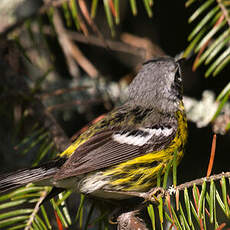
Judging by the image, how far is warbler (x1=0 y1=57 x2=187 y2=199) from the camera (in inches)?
90.1

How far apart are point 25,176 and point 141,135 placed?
86 centimetres

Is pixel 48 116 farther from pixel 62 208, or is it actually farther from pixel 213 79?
pixel 213 79

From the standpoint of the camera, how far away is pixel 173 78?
118 inches

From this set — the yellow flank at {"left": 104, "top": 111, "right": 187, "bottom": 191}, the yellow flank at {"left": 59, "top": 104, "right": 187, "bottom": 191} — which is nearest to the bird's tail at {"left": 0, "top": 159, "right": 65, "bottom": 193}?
the yellow flank at {"left": 59, "top": 104, "right": 187, "bottom": 191}

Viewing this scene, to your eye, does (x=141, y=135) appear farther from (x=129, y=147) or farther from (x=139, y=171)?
(x=139, y=171)

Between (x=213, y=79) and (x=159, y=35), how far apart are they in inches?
Answer: 33.9

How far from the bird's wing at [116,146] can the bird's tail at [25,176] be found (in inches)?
3.5

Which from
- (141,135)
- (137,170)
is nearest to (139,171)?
(137,170)

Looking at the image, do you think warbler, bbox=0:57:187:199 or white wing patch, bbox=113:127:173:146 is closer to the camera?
warbler, bbox=0:57:187:199

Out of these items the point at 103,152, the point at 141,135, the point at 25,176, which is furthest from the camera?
the point at 141,135

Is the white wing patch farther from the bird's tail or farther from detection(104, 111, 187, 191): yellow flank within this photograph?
the bird's tail

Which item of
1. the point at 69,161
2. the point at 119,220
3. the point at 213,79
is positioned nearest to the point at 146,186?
the point at 119,220

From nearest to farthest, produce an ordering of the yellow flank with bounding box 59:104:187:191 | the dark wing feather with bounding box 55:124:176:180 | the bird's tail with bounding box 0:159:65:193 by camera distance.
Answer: the bird's tail with bounding box 0:159:65:193, the dark wing feather with bounding box 55:124:176:180, the yellow flank with bounding box 59:104:187:191

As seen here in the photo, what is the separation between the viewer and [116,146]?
8.35ft
